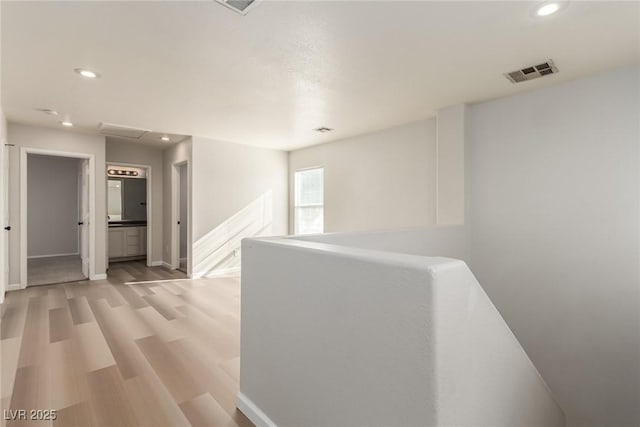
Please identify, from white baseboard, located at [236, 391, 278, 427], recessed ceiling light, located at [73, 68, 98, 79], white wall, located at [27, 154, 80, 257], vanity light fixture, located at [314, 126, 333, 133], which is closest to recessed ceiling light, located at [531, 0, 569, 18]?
white baseboard, located at [236, 391, 278, 427]

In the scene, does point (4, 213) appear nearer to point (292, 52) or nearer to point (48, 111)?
point (48, 111)

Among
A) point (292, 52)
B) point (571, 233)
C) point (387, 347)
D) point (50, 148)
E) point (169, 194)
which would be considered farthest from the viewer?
point (169, 194)

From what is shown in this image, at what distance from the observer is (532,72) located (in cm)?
277

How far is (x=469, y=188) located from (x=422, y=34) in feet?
6.99

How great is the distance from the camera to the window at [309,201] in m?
6.04

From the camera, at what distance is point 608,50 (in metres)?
2.39

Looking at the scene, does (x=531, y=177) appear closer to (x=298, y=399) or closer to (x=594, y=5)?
(x=594, y=5)

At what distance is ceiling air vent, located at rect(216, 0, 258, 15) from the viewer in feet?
5.90

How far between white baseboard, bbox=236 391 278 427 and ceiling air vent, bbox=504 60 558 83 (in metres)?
3.40

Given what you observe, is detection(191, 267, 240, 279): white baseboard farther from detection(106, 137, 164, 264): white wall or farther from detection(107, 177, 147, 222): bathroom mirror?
detection(107, 177, 147, 222): bathroom mirror

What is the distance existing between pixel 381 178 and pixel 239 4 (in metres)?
3.44

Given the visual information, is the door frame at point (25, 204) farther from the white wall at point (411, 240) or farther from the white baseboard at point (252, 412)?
the white wall at point (411, 240)

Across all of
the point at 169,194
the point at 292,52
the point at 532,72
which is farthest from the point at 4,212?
the point at 532,72

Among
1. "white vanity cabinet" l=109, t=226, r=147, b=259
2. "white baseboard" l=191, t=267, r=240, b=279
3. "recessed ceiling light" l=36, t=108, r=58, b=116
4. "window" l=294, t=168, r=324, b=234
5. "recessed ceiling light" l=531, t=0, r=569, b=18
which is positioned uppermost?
"recessed ceiling light" l=36, t=108, r=58, b=116
